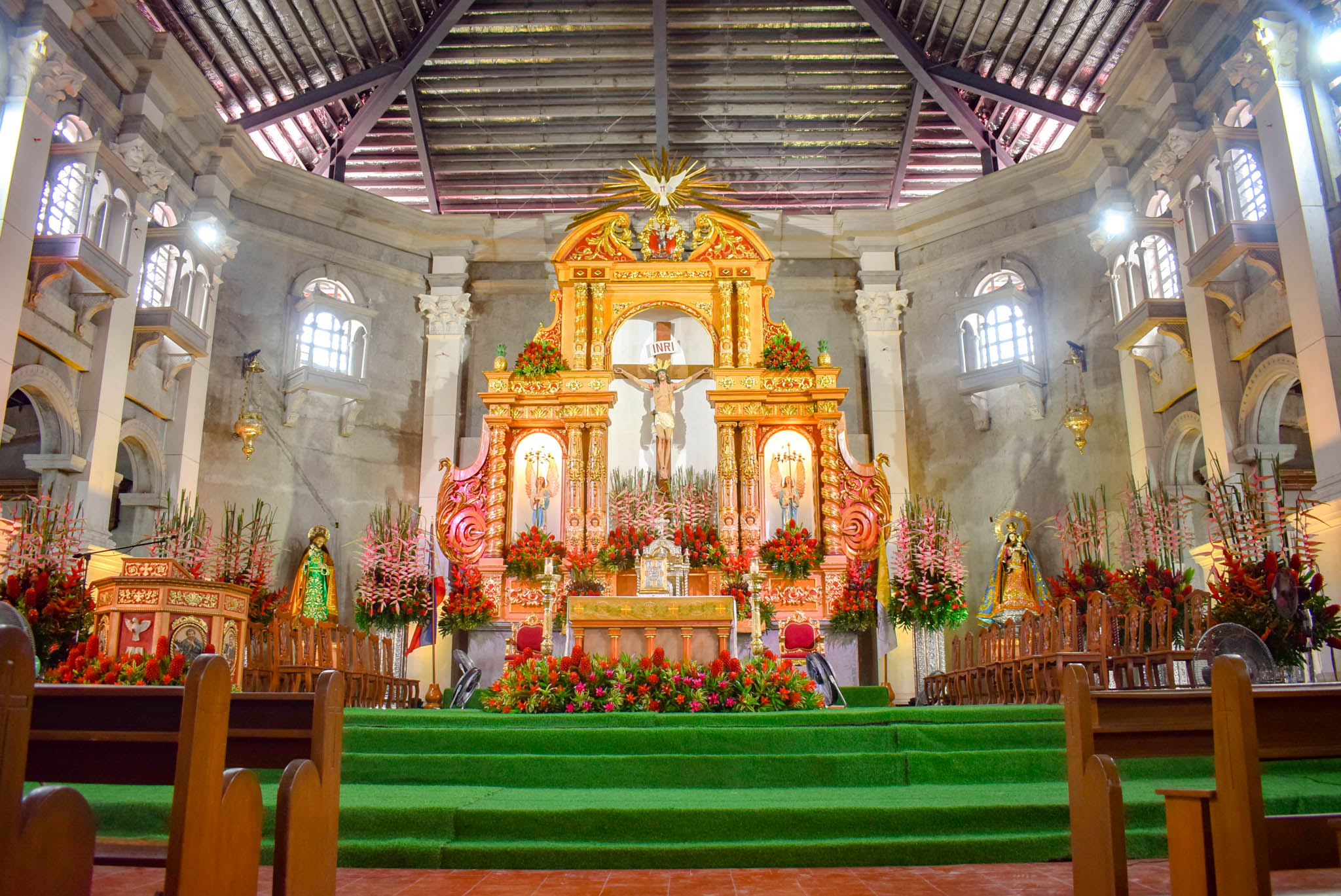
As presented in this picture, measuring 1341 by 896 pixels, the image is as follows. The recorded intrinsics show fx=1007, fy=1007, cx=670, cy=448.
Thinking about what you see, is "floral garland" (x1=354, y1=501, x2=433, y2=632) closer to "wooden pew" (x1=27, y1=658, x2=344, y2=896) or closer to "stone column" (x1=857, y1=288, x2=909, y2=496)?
"stone column" (x1=857, y1=288, x2=909, y2=496)

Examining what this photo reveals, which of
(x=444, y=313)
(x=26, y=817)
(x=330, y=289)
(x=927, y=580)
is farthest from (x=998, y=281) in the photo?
(x=26, y=817)

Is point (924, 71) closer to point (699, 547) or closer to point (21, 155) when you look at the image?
point (699, 547)

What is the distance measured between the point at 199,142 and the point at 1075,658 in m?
12.8

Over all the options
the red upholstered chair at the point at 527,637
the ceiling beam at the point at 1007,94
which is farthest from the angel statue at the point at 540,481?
the ceiling beam at the point at 1007,94

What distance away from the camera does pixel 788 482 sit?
13914mm

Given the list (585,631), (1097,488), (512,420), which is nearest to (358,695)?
(585,631)

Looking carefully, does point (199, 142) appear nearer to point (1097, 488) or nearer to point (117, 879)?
point (117, 879)

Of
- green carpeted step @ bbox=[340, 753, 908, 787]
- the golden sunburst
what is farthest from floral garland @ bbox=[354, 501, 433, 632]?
green carpeted step @ bbox=[340, 753, 908, 787]

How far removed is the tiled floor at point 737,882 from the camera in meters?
4.16

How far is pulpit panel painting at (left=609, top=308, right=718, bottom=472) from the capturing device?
14.5 metres

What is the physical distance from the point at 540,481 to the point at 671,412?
2082mm

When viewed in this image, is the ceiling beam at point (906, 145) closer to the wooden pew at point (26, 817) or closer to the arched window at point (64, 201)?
the arched window at point (64, 201)

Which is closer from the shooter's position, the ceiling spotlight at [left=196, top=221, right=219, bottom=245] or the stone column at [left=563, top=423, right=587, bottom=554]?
the ceiling spotlight at [left=196, top=221, right=219, bottom=245]

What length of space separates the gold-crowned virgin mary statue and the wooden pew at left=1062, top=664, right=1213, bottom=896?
1119 centimetres
